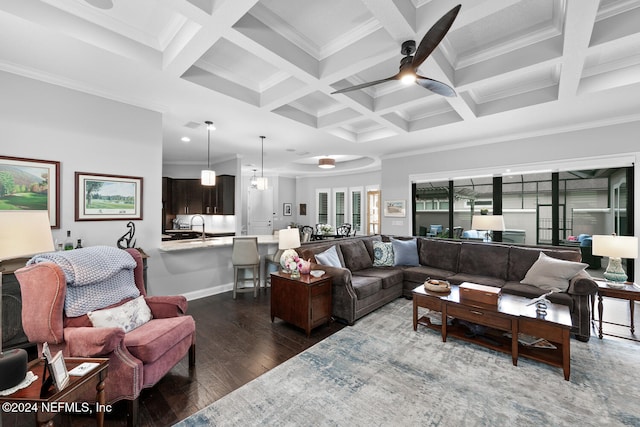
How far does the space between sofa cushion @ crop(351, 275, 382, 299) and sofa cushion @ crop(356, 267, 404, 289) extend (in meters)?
0.14

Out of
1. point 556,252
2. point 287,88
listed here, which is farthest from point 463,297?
point 287,88

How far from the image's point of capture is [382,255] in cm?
466

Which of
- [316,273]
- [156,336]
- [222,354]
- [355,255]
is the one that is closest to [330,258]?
[316,273]

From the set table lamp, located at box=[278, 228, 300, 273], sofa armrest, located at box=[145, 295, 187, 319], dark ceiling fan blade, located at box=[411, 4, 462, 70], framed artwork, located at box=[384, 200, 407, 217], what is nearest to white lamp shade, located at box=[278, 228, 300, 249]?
table lamp, located at box=[278, 228, 300, 273]

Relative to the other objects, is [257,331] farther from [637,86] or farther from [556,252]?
[637,86]

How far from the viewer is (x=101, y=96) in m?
3.31

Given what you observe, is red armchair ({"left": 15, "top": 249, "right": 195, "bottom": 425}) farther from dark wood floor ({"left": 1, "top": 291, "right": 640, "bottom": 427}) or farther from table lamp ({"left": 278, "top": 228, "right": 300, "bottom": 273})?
table lamp ({"left": 278, "top": 228, "right": 300, "bottom": 273})

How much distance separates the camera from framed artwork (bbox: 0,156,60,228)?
2.74 m

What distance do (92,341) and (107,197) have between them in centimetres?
230

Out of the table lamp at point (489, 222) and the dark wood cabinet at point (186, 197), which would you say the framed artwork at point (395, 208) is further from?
the dark wood cabinet at point (186, 197)

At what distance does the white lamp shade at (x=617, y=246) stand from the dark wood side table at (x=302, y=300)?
10.4 ft

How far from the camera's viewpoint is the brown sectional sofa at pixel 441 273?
9.99 ft

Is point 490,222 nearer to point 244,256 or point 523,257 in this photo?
point 523,257

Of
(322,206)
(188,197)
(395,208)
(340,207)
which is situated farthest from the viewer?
(322,206)
